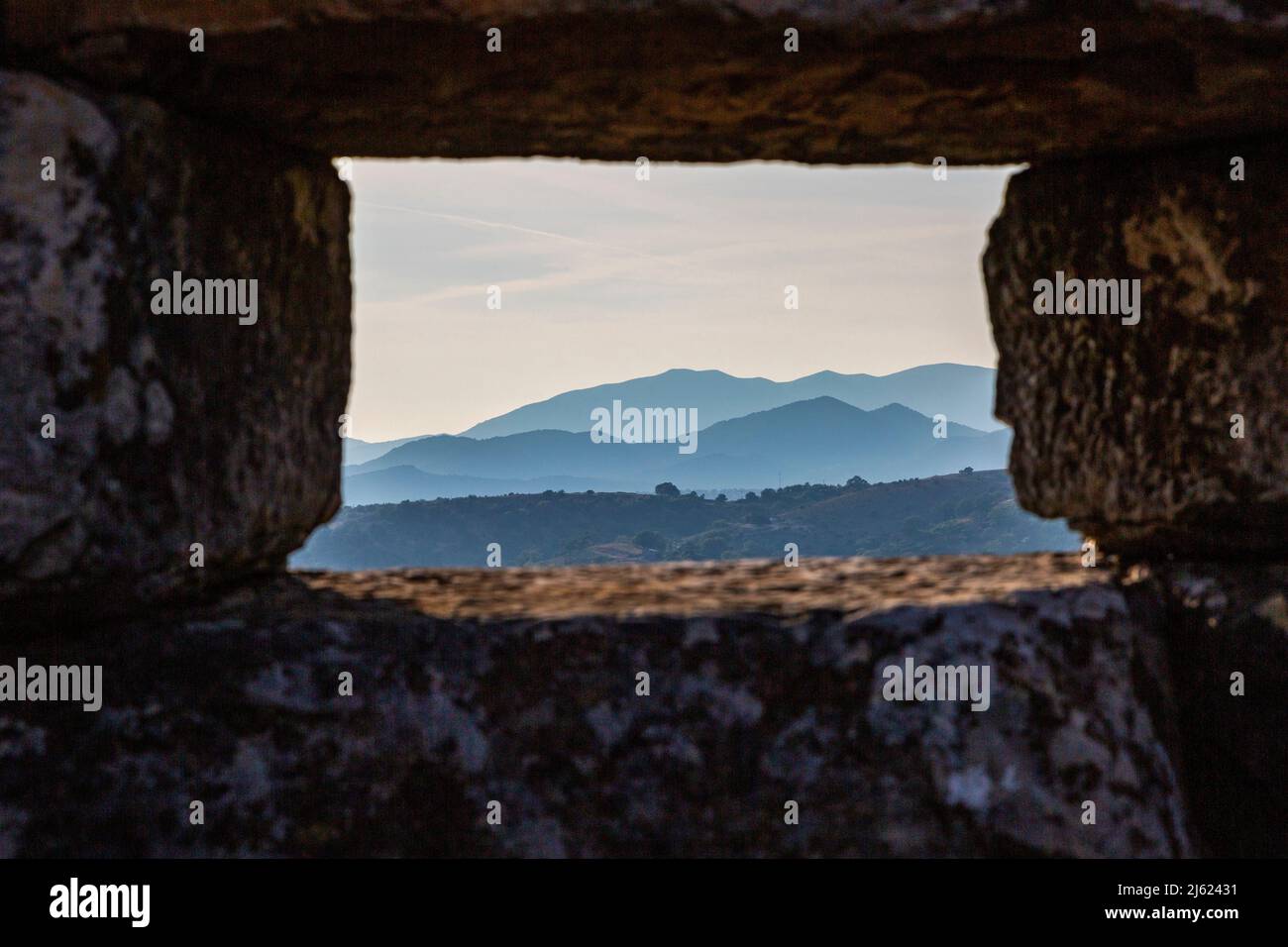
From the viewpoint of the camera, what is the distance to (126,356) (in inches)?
57.9

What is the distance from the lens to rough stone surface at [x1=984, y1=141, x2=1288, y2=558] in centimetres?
163

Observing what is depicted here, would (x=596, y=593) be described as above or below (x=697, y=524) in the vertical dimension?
above

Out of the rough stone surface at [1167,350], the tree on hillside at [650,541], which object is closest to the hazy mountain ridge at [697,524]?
the tree on hillside at [650,541]

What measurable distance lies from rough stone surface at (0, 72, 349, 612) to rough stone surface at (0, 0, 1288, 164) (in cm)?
8

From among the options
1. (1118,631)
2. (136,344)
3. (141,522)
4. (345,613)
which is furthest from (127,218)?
(1118,631)

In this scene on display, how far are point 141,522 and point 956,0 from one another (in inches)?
43.9

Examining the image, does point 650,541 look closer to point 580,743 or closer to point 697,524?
point 697,524

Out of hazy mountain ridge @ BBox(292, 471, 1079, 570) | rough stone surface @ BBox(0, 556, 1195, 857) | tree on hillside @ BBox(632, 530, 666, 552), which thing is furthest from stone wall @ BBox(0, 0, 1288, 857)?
tree on hillside @ BBox(632, 530, 666, 552)

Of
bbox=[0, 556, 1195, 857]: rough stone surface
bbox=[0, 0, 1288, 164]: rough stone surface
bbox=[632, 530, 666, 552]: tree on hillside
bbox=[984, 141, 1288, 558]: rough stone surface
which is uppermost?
bbox=[0, 0, 1288, 164]: rough stone surface

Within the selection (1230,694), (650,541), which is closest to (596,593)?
(1230,694)

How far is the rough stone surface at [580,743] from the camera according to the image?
147cm

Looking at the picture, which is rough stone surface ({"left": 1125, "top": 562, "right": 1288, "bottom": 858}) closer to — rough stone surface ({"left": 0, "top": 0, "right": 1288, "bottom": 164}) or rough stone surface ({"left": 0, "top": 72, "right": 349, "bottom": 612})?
rough stone surface ({"left": 0, "top": 0, "right": 1288, "bottom": 164})

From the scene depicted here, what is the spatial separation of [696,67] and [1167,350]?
77 centimetres
